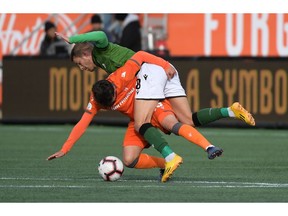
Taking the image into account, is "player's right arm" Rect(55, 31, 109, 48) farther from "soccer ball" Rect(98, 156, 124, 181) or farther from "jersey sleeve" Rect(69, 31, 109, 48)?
"soccer ball" Rect(98, 156, 124, 181)

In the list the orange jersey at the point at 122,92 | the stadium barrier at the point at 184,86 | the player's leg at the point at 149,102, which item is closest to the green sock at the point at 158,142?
the player's leg at the point at 149,102

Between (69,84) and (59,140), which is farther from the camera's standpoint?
(69,84)

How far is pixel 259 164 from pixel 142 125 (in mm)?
2932

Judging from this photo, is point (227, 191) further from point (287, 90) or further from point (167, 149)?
point (287, 90)

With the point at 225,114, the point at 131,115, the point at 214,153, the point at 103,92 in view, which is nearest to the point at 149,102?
the point at 131,115

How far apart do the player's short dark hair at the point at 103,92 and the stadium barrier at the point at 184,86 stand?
30.2 feet

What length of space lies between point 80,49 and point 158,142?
1.40 m

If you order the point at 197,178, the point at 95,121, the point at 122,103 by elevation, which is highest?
the point at 122,103

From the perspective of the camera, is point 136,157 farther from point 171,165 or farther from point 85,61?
point 85,61

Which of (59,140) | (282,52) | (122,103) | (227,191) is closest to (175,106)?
(122,103)

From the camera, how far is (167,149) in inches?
503

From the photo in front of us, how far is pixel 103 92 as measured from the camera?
1285cm

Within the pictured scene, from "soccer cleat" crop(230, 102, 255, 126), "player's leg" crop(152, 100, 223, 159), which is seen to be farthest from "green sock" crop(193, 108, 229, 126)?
"player's leg" crop(152, 100, 223, 159)

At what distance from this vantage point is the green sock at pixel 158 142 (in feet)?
41.9
